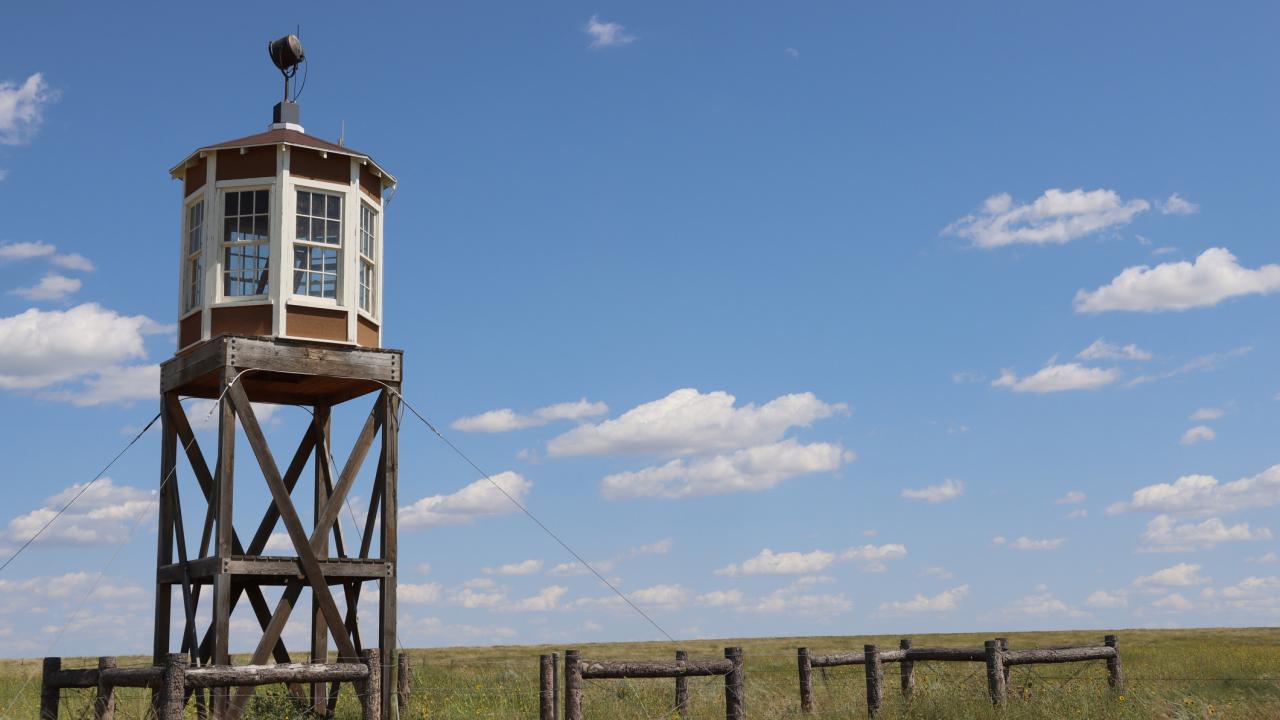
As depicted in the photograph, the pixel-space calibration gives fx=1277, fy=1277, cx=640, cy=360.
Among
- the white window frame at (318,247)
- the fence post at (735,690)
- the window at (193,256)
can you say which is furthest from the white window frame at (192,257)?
the fence post at (735,690)

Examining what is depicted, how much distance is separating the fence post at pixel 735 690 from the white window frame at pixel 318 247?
318 inches

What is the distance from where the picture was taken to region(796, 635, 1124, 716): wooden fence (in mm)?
18172

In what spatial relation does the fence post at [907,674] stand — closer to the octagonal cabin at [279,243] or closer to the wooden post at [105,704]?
the octagonal cabin at [279,243]

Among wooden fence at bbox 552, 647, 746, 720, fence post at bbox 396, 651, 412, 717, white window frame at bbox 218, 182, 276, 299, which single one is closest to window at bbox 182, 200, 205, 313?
white window frame at bbox 218, 182, 276, 299

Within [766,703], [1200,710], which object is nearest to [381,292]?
[766,703]

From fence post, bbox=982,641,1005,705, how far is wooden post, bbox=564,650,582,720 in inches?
248

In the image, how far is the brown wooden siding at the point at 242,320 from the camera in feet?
62.6

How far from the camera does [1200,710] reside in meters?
17.4

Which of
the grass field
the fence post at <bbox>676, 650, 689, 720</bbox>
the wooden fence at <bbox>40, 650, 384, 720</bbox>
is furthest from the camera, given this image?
the grass field

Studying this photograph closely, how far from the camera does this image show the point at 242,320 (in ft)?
63.0

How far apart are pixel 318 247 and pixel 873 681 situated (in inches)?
415

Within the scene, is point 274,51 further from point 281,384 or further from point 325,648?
point 325,648

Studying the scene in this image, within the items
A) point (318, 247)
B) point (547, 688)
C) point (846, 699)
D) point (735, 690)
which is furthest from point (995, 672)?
point (318, 247)

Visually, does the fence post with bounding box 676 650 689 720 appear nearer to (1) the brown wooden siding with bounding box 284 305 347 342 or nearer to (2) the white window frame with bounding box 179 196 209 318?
(1) the brown wooden siding with bounding box 284 305 347 342
